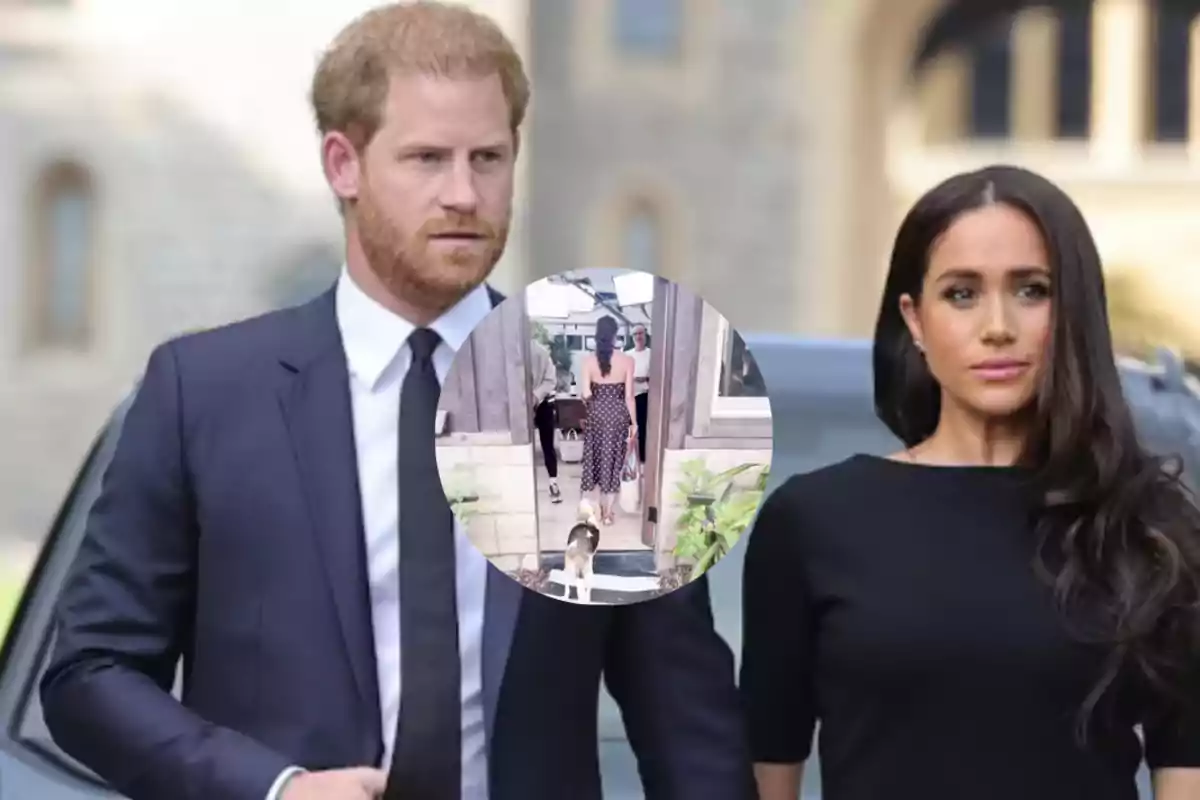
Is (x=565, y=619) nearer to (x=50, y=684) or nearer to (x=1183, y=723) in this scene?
(x=50, y=684)

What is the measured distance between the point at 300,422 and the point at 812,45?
16.8 metres

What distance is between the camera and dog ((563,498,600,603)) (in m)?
1.91

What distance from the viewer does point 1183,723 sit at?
2062mm

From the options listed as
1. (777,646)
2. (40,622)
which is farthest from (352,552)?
(40,622)

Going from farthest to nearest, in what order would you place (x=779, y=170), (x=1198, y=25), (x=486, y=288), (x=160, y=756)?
1. (x=1198, y=25)
2. (x=779, y=170)
3. (x=486, y=288)
4. (x=160, y=756)

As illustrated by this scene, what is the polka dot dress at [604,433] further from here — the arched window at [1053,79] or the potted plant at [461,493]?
the arched window at [1053,79]

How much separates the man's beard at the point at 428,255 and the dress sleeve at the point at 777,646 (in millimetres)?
479

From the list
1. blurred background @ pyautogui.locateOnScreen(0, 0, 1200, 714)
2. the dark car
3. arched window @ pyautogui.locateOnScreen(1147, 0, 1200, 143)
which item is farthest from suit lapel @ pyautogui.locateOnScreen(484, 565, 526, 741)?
arched window @ pyautogui.locateOnScreen(1147, 0, 1200, 143)

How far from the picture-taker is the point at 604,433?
6.26 feet

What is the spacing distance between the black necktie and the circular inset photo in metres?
0.03

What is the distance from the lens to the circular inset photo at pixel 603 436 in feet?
6.18

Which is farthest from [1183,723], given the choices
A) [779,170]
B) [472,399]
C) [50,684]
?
[779,170]

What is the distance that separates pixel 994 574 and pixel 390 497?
0.65 meters

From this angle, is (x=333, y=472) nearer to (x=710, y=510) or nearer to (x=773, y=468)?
(x=710, y=510)
